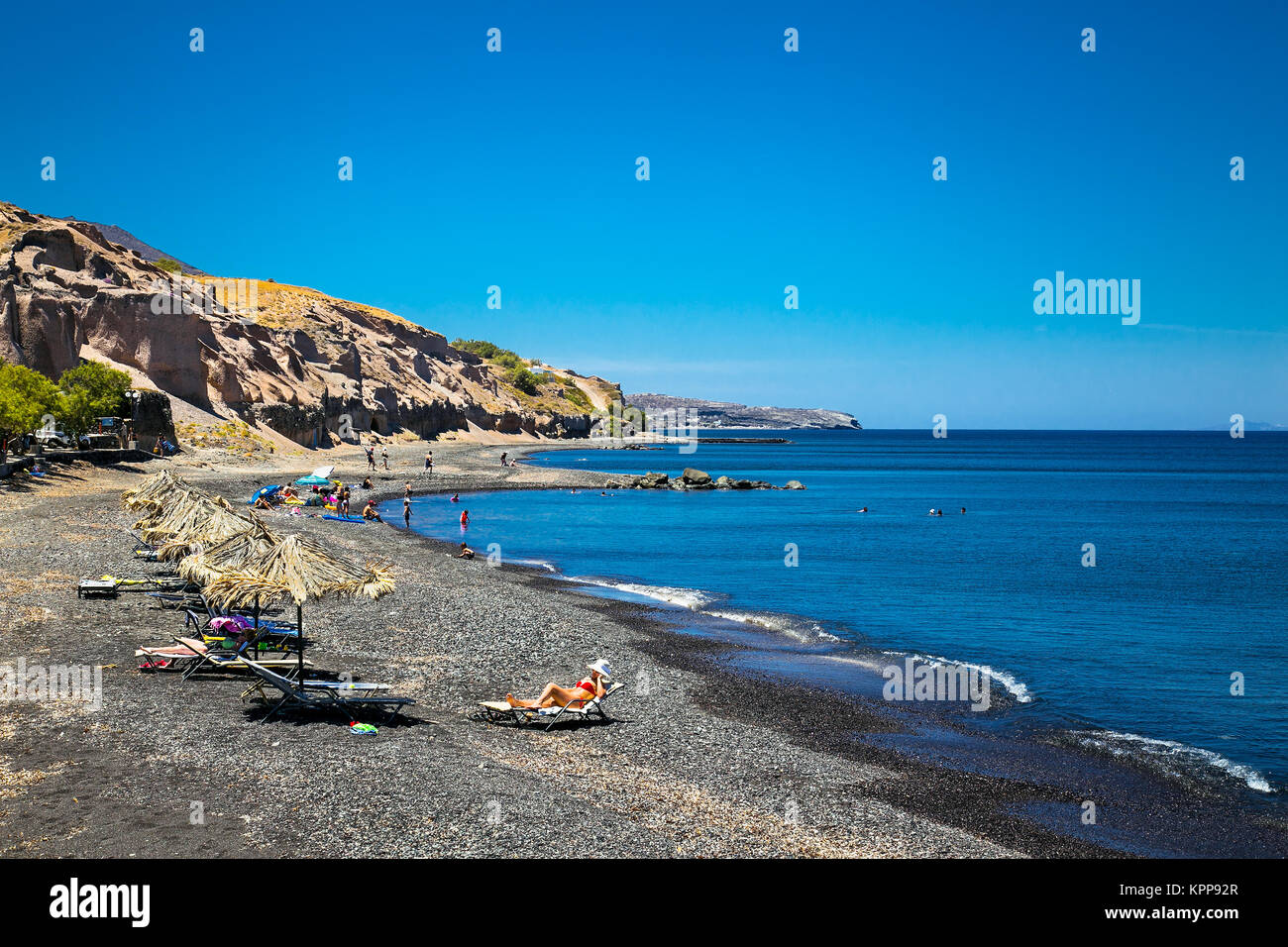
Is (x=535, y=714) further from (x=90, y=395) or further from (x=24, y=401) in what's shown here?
(x=90, y=395)

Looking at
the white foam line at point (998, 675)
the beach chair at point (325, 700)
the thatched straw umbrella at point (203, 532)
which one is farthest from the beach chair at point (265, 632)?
the white foam line at point (998, 675)

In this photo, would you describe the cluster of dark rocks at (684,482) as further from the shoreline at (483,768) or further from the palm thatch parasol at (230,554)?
the palm thatch parasol at (230,554)

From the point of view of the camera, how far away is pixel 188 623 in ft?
56.2

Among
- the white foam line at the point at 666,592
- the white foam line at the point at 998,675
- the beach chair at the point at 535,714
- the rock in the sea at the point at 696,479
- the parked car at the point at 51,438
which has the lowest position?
the white foam line at the point at 998,675

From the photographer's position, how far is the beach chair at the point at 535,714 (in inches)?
543

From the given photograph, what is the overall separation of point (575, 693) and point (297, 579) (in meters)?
4.57

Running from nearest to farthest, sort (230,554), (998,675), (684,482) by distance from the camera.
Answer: (230,554)
(998,675)
(684,482)

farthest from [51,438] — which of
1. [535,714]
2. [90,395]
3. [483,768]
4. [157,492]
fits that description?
[483,768]

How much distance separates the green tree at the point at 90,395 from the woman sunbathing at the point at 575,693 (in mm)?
40543

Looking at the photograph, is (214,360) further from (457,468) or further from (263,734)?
(263,734)

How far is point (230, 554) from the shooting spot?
1530 cm

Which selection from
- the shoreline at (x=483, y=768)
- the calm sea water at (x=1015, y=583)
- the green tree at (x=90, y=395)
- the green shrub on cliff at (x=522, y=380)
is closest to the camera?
the shoreline at (x=483, y=768)
